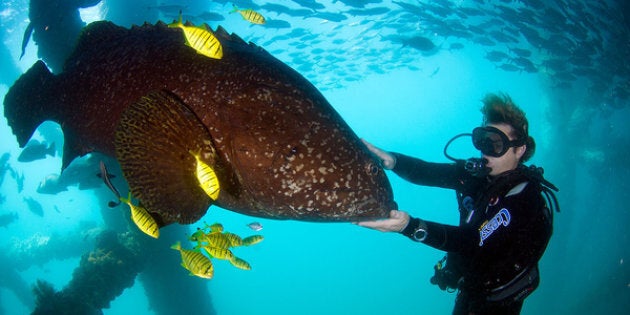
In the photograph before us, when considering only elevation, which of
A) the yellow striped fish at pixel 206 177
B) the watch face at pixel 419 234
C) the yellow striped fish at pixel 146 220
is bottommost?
the watch face at pixel 419 234

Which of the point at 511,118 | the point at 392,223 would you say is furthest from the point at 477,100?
the point at 392,223

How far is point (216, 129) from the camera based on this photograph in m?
1.55

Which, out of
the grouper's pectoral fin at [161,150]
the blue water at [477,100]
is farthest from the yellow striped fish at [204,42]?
the blue water at [477,100]

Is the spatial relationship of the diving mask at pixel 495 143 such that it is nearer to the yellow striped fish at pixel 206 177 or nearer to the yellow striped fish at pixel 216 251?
the yellow striped fish at pixel 216 251

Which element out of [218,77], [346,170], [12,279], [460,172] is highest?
[218,77]

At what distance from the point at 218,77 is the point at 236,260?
3498 millimetres

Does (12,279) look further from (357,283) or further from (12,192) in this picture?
(12,192)

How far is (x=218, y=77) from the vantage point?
5.28 ft

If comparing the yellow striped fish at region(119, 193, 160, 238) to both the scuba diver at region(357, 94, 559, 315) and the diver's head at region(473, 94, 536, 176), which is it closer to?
the scuba diver at region(357, 94, 559, 315)

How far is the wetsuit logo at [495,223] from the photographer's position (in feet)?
11.1

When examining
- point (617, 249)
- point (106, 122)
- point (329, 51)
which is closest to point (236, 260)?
point (106, 122)

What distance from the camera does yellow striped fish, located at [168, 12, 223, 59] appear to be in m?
1.62

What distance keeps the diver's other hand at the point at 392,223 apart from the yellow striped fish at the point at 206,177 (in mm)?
1352

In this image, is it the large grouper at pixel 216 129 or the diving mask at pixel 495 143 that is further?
the diving mask at pixel 495 143
